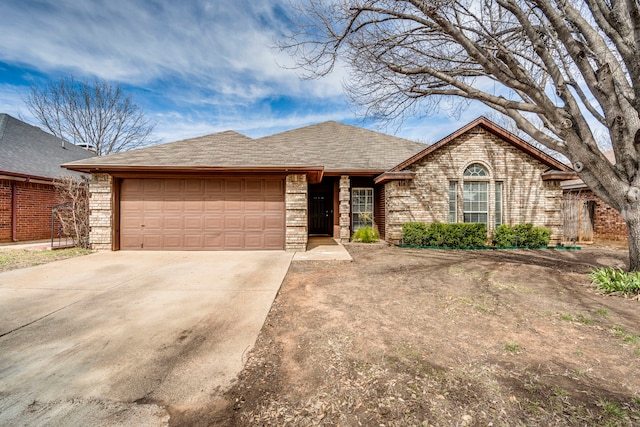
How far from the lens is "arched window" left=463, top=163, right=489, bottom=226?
10.8 m

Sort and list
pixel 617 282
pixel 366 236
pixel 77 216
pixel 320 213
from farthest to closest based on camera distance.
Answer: pixel 320 213
pixel 366 236
pixel 77 216
pixel 617 282

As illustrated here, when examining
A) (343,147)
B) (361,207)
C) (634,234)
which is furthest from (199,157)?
(634,234)

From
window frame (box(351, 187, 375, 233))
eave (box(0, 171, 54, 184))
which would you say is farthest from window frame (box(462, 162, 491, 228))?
eave (box(0, 171, 54, 184))

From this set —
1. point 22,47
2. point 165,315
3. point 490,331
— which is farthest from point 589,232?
point 22,47

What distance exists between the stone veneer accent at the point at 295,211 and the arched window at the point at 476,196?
260 inches

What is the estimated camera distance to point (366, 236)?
37.0ft

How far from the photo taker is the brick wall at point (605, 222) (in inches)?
442

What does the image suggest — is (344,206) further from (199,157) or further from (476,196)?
(199,157)

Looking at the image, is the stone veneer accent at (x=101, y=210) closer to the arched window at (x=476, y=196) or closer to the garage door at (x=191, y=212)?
the garage door at (x=191, y=212)

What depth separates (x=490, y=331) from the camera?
346cm

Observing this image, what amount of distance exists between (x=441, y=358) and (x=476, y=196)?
9.74 meters

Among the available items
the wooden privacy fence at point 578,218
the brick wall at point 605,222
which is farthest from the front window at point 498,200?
the brick wall at point 605,222

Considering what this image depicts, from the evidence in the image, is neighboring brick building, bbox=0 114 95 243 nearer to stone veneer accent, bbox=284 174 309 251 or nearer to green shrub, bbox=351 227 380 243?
stone veneer accent, bbox=284 174 309 251

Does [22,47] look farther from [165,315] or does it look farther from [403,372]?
[403,372]
